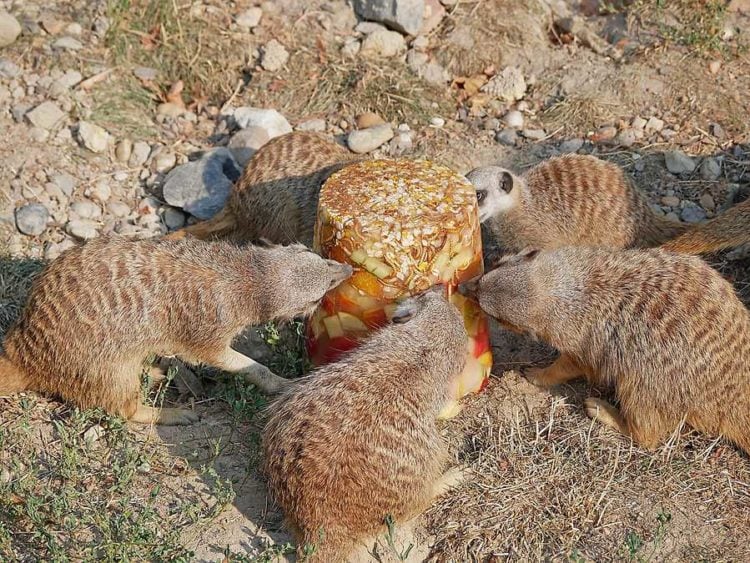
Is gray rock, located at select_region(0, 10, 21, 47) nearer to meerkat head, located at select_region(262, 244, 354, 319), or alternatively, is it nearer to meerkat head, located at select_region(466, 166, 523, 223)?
meerkat head, located at select_region(262, 244, 354, 319)

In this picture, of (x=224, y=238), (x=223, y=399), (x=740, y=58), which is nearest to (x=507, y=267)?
(x=223, y=399)

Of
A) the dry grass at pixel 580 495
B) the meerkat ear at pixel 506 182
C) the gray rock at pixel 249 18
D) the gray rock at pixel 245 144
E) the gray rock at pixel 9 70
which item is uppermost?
the gray rock at pixel 249 18

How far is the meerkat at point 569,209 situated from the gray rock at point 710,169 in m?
0.63

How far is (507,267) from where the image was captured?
398cm

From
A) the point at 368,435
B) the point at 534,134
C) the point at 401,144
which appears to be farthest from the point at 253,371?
the point at 534,134

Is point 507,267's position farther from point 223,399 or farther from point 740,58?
point 740,58

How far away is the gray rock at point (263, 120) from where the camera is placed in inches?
224

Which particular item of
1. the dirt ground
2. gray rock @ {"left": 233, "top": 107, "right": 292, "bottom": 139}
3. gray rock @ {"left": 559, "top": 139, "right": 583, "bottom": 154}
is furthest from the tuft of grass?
gray rock @ {"left": 559, "top": 139, "right": 583, "bottom": 154}

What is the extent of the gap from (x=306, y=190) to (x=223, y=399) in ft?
4.10

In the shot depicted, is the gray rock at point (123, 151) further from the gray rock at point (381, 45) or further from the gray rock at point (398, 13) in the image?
the gray rock at point (398, 13)

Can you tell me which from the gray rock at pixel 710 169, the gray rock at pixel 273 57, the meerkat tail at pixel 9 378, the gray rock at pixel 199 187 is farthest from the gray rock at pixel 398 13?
the meerkat tail at pixel 9 378

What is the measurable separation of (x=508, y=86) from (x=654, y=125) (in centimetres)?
94

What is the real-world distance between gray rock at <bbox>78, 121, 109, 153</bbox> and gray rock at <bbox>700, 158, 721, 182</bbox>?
3.57m

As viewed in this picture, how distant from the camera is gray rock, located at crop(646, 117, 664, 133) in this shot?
18.3 ft
